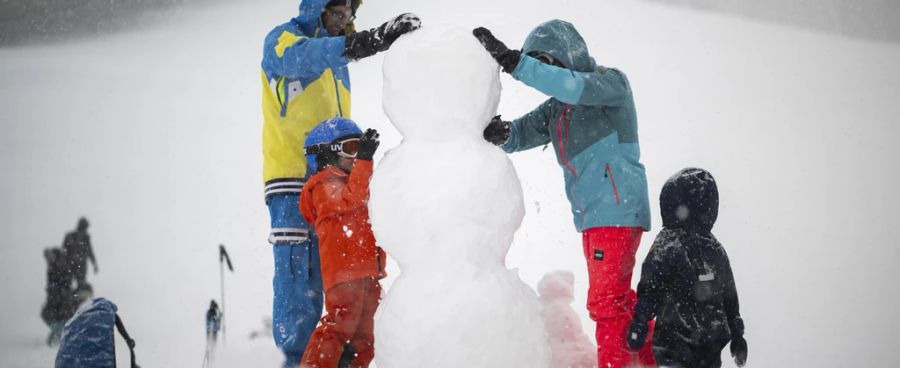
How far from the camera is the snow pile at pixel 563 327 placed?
3021 mm

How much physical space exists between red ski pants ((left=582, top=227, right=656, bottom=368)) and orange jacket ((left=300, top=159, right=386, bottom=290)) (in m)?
0.98

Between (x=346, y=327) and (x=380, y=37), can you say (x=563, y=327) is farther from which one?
(x=380, y=37)

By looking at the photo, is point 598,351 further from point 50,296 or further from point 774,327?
point 50,296

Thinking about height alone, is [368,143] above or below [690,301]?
above

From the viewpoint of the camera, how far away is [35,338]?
21.9 ft

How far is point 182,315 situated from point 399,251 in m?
5.74

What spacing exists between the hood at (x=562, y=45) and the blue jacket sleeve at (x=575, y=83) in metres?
0.09

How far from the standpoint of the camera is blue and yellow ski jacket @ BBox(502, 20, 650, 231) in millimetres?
2971

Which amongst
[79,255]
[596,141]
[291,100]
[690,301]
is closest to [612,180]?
[596,141]

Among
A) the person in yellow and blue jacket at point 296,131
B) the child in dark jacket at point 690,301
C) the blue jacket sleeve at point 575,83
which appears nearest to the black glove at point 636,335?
the child in dark jacket at point 690,301

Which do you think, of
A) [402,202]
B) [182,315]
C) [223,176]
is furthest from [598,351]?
[223,176]

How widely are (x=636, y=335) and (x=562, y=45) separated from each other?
4.41 feet

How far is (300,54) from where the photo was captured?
9.94ft

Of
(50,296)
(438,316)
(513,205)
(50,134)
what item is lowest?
(50,296)
